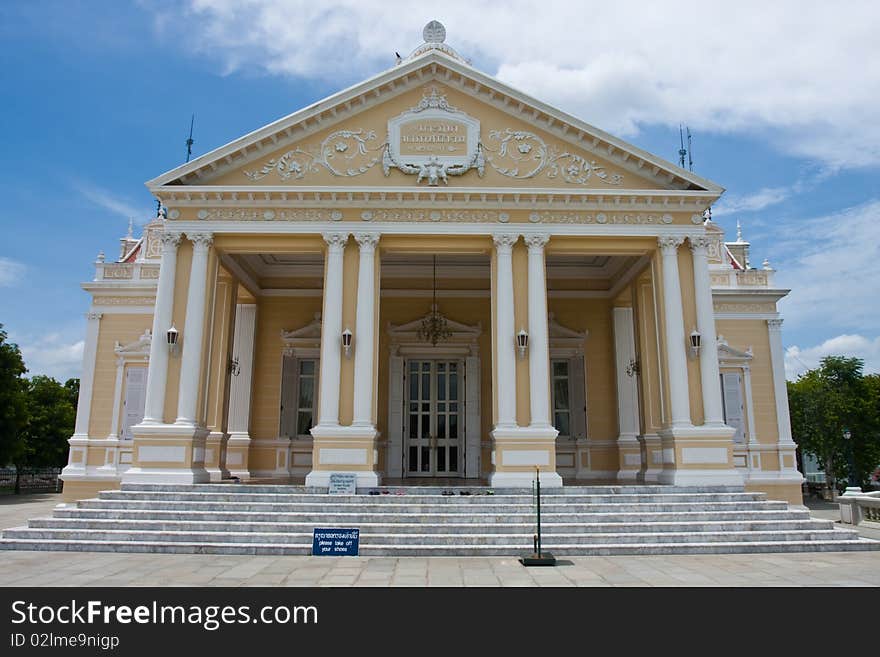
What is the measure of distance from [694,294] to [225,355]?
1061 cm

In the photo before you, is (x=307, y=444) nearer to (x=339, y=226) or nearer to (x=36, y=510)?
(x=339, y=226)

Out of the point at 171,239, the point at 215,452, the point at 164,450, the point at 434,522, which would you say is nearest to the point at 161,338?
the point at 171,239

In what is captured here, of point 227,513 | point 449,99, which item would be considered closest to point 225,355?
point 227,513

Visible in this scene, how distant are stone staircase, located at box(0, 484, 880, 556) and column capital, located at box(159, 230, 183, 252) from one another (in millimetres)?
4866

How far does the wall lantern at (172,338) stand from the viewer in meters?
12.9

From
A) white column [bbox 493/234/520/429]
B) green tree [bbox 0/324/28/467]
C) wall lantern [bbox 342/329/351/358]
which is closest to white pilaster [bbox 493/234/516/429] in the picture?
white column [bbox 493/234/520/429]

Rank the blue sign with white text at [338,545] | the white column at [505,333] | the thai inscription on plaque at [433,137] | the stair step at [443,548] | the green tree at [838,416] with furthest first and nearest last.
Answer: the green tree at [838,416], the thai inscription on plaque at [433,137], the white column at [505,333], the stair step at [443,548], the blue sign with white text at [338,545]

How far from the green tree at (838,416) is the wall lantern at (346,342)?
884 inches

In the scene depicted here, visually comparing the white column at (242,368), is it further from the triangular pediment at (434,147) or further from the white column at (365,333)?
the white column at (365,333)

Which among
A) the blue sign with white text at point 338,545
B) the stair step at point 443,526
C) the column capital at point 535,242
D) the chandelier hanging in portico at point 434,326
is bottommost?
the blue sign with white text at point 338,545

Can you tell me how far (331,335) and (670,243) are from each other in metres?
7.35

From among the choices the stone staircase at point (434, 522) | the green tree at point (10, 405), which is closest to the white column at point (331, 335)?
the stone staircase at point (434, 522)

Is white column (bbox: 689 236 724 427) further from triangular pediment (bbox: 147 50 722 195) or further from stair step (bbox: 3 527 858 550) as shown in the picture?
stair step (bbox: 3 527 858 550)

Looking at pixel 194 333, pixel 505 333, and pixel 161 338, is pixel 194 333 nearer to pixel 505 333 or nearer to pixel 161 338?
pixel 161 338
